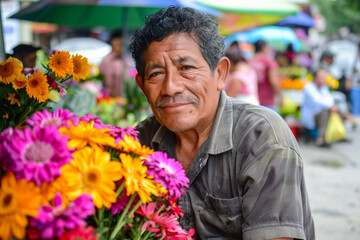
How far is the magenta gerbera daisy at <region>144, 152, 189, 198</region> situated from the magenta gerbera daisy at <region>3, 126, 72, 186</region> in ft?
0.95

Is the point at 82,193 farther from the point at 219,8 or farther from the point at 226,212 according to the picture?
the point at 219,8

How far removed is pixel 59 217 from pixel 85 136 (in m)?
0.25

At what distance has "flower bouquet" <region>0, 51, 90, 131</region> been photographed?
1.51 m

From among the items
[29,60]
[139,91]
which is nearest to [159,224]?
[29,60]

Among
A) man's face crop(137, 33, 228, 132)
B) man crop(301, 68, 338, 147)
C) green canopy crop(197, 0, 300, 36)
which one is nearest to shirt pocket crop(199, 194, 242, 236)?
man's face crop(137, 33, 228, 132)

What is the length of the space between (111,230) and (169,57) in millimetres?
763

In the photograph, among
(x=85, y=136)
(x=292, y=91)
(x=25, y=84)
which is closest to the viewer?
(x=85, y=136)

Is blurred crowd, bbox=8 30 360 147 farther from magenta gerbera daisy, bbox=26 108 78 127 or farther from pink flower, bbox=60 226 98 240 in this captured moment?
pink flower, bbox=60 226 98 240

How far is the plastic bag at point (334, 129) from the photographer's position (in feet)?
28.6

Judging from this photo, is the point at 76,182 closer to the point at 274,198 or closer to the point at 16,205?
the point at 16,205

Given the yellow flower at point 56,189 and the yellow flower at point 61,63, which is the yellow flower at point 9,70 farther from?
the yellow flower at point 56,189

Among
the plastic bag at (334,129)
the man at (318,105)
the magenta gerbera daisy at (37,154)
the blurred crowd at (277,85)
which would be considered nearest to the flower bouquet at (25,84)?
the magenta gerbera daisy at (37,154)

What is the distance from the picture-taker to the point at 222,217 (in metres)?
1.71

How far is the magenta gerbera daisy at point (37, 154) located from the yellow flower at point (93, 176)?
33 millimetres
